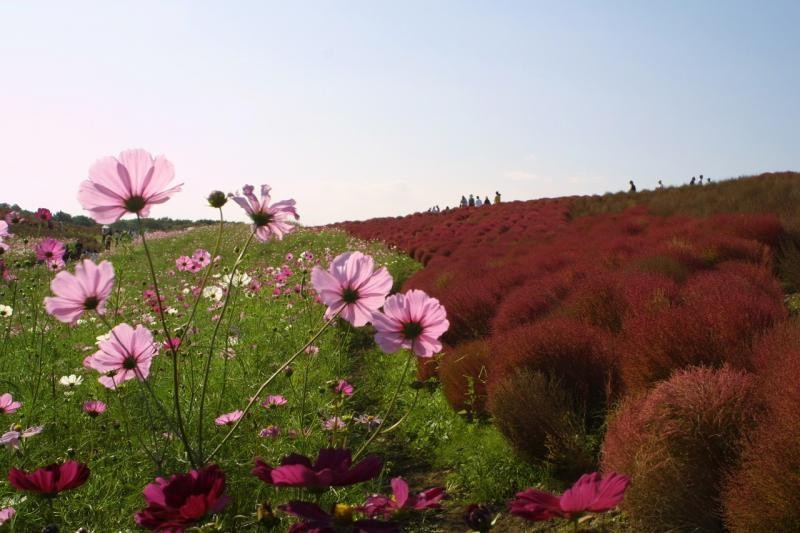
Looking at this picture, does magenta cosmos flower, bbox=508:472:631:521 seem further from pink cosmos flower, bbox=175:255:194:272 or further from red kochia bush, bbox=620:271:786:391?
pink cosmos flower, bbox=175:255:194:272

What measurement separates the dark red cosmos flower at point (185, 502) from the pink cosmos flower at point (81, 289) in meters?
0.64

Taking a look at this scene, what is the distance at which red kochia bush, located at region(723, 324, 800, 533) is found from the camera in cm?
193

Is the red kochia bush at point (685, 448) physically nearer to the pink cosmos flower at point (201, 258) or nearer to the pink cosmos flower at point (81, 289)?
the pink cosmos flower at point (81, 289)

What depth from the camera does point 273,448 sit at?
10.7 ft

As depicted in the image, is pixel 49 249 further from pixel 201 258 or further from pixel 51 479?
pixel 51 479

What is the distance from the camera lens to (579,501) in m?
0.84

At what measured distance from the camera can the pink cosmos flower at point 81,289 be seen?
4.57ft

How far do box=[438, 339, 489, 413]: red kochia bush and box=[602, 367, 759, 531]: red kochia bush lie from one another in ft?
5.03

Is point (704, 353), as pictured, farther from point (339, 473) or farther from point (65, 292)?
point (65, 292)

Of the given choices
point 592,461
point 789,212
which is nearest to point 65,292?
point 592,461

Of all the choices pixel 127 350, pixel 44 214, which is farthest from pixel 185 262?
pixel 127 350

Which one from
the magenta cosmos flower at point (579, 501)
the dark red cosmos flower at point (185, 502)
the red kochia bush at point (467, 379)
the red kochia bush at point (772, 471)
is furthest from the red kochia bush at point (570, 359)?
the dark red cosmos flower at point (185, 502)

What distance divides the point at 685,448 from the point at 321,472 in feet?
6.43

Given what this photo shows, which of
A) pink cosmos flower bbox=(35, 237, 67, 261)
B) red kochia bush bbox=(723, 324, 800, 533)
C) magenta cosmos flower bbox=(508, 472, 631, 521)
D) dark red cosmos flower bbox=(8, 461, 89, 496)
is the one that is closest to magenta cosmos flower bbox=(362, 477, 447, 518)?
magenta cosmos flower bbox=(508, 472, 631, 521)
